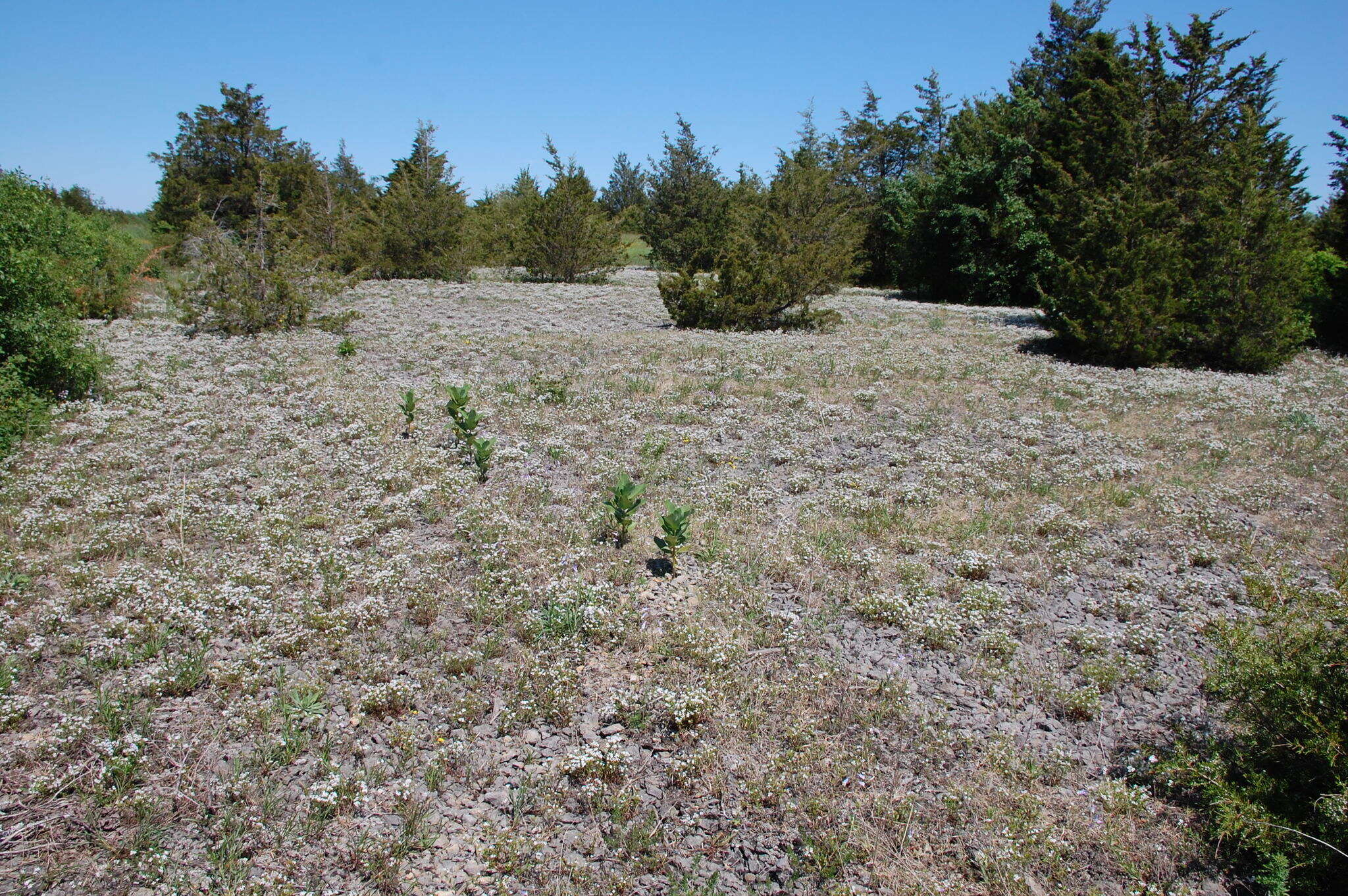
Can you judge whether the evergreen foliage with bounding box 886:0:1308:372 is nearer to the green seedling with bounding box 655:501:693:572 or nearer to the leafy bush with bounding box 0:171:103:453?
the green seedling with bounding box 655:501:693:572

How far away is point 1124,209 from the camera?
58.4 ft

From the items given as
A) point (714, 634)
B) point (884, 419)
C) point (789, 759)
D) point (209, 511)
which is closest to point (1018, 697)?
point (789, 759)

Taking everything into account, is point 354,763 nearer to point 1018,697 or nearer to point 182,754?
point 182,754

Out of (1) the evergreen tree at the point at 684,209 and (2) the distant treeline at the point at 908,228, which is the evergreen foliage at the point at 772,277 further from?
(1) the evergreen tree at the point at 684,209

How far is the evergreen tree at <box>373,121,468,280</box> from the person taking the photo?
101 ft

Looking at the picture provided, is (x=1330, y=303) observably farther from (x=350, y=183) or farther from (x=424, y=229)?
(x=350, y=183)

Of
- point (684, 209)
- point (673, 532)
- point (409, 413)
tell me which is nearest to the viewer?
point (673, 532)

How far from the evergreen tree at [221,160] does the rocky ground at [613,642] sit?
29225mm

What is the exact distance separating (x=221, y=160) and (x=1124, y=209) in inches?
1648

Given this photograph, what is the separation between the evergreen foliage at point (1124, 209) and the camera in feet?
56.0

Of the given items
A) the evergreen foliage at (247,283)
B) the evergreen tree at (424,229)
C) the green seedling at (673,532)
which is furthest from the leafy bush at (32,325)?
the evergreen tree at (424,229)

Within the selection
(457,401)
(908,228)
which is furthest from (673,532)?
(908,228)

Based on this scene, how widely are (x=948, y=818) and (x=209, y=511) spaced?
26.3 ft

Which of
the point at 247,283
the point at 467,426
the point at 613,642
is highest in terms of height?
the point at 247,283
